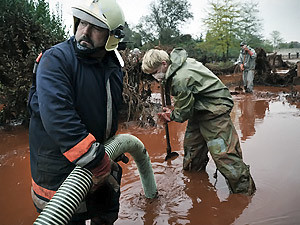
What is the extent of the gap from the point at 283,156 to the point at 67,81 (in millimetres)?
4114

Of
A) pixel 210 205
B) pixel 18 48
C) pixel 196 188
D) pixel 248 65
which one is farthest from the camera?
pixel 248 65

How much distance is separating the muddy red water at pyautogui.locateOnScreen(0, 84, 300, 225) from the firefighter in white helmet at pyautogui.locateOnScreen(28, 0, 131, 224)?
1.30 meters

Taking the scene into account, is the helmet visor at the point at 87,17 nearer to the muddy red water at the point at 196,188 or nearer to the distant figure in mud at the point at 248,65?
the muddy red water at the point at 196,188

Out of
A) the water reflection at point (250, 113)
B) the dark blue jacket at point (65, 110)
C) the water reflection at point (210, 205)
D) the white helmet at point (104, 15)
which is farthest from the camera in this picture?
the water reflection at point (250, 113)

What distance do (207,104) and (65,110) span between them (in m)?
2.19

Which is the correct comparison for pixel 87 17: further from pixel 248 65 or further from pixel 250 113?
pixel 248 65

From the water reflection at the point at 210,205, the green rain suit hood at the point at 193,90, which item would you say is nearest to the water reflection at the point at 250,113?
the water reflection at the point at 210,205

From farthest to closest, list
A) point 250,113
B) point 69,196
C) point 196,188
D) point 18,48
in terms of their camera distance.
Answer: point 250,113 → point 18,48 → point 196,188 → point 69,196

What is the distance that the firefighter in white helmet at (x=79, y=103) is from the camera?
5.59 ft

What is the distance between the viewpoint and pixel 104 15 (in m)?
1.90

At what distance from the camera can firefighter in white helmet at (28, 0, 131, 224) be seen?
170cm

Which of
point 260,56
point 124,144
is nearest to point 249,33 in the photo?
point 260,56

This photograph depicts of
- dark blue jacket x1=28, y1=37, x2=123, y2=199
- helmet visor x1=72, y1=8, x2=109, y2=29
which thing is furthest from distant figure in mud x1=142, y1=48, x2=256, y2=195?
helmet visor x1=72, y1=8, x2=109, y2=29

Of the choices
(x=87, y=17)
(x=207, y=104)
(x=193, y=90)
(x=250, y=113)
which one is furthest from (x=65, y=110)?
(x=250, y=113)
